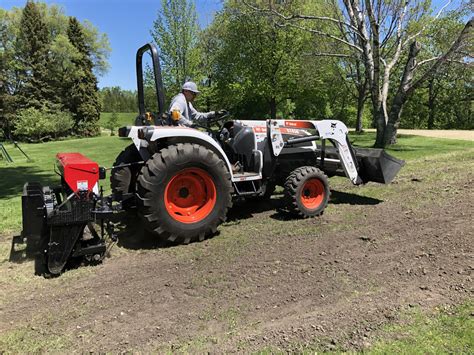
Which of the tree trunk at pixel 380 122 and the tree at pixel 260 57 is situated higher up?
the tree at pixel 260 57

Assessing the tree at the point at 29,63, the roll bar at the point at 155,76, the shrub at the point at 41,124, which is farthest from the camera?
the tree at the point at 29,63

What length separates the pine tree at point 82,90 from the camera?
3838 cm

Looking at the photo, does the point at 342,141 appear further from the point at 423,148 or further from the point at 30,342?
the point at 423,148

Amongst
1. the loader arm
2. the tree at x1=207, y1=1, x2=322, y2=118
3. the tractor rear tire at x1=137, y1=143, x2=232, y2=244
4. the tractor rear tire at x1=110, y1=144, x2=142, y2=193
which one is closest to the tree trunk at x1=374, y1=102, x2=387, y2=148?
the tree at x1=207, y1=1, x2=322, y2=118

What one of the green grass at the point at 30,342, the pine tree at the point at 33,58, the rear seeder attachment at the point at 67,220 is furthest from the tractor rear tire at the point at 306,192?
the pine tree at the point at 33,58

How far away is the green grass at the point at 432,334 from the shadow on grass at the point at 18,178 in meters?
8.03

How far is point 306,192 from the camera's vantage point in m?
5.66

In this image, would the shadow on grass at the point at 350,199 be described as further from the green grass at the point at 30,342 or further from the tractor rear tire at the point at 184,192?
the green grass at the point at 30,342

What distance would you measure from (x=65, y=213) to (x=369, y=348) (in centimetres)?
290

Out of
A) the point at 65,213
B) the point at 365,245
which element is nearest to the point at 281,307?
the point at 365,245

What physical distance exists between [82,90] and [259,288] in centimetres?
3986

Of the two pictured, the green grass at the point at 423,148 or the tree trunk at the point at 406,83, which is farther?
the tree trunk at the point at 406,83

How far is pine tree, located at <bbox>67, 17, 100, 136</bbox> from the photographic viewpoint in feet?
126

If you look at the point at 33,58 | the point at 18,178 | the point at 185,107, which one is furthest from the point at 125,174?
the point at 33,58
